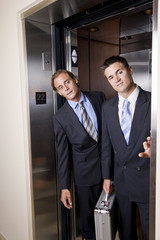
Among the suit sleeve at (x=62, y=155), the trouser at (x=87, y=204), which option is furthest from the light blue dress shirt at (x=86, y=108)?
the trouser at (x=87, y=204)

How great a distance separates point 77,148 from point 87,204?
0.55 m

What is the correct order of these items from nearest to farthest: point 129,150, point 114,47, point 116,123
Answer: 1. point 129,150
2. point 116,123
3. point 114,47

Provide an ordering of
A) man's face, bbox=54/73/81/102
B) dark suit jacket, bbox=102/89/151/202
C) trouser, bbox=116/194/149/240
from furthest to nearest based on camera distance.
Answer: man's face, bbox=54/73/81/102, trouser, bbox=116/194/149/240, dark suit jacket, bbox=102/89/151/202

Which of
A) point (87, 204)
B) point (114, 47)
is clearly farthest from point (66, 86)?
point (114, 47)

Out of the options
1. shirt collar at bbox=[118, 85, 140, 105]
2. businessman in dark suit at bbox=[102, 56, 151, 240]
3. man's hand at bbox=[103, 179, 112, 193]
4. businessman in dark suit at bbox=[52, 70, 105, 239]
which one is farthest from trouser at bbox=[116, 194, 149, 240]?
shirt collar at bbox=[118, 85, 140, 105]

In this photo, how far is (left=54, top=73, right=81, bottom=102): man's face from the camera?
184 cm

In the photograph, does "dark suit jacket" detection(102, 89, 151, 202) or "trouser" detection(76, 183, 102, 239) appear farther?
"trouser" detection(76, 183, 102, 239)

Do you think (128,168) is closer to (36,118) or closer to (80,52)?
(36,118)

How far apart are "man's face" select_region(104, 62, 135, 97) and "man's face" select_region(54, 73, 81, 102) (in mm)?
414

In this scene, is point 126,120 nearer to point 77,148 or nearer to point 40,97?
point 77,148

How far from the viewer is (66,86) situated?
187cm

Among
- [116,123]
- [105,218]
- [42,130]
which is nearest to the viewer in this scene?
[116,123]

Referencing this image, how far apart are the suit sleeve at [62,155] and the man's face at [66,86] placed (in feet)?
0.84

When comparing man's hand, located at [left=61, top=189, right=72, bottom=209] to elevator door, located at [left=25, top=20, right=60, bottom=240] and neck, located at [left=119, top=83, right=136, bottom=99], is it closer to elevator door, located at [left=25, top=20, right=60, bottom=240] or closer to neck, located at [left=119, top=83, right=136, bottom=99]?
elevator door, located at [left=25, top=20, right=60, bottom=240]
